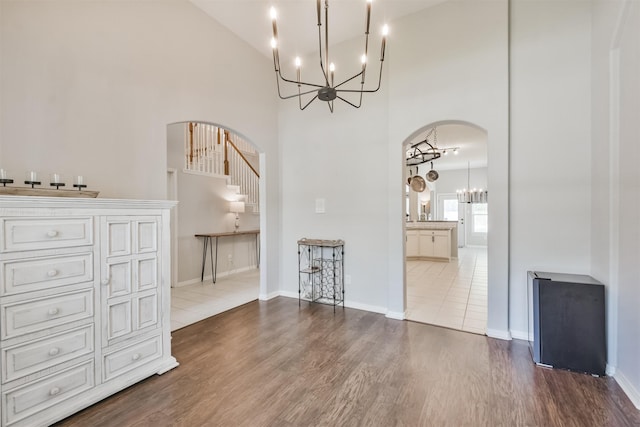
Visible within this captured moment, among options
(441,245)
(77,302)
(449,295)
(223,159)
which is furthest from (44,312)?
(441,245)

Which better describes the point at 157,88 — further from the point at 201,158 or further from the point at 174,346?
the point at 201,158

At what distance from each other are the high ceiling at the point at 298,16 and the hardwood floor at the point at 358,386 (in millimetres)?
3722

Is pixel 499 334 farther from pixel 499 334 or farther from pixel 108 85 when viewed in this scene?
pixel 108 85

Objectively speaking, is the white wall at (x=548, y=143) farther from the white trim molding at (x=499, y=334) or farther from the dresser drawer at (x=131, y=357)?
the dresser drawer at (x=131, y=357)

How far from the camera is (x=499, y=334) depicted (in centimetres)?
312

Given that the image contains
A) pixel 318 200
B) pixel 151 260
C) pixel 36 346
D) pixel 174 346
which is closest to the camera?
pixel 36 346

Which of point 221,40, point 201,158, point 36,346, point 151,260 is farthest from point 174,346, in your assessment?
point 201,158

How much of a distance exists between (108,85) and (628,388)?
488 cm

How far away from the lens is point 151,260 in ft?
8.00

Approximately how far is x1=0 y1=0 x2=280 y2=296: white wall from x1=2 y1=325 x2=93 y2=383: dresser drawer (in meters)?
1.27

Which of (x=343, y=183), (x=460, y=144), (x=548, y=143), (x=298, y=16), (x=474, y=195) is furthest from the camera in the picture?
(x=474, y=195)

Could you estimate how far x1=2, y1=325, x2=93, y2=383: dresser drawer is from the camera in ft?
5.62

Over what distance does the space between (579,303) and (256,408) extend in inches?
107

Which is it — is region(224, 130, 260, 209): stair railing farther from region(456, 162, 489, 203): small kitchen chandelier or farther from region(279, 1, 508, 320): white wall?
region(456, 162, 489, 203): small kitchen chandelier
